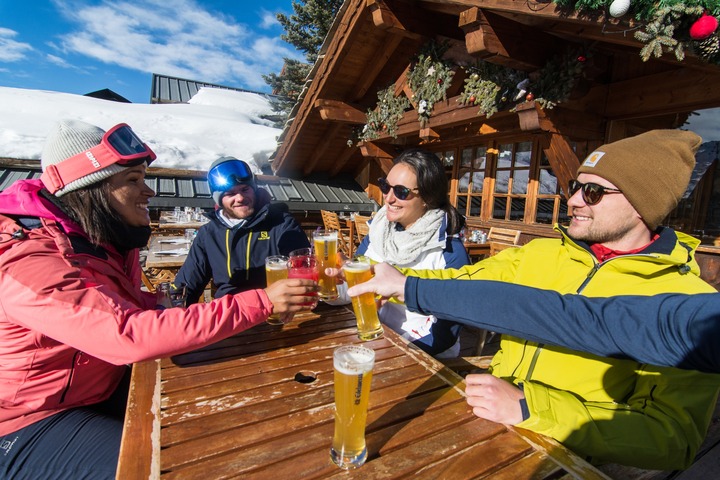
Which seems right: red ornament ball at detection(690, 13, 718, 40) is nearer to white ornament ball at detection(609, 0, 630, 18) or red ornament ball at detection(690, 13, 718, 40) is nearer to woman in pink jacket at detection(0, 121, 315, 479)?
white ornament ball at detection(609, 0, 630, 18)

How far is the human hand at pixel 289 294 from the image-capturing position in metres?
1.54

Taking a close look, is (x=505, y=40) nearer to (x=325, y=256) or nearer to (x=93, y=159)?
(x=325, y=256)

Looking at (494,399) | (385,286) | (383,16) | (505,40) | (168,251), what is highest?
(383,16)

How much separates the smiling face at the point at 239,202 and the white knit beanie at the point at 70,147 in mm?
1110

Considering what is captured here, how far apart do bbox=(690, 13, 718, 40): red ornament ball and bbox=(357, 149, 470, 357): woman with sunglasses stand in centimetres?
169

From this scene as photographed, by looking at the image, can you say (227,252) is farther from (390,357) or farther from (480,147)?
(480,147)

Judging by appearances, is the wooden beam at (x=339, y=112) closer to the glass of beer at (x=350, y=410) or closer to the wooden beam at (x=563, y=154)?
the wooden beam at (x=563, y=154)

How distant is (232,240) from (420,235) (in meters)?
1.49

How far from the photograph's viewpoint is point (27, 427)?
136 centimetres

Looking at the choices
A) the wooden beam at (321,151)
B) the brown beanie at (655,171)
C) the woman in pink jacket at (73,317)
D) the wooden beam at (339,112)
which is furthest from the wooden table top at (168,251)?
the brown beanie at (655,171)

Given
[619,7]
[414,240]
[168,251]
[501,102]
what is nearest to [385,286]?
[414,240]

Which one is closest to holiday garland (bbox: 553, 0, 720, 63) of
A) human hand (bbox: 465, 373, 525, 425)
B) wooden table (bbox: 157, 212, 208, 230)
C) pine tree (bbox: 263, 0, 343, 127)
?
human hand (bbox: 465, 373, 525, 425)

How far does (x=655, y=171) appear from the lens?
4.77ft

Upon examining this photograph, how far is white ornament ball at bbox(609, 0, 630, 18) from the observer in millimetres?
2168
